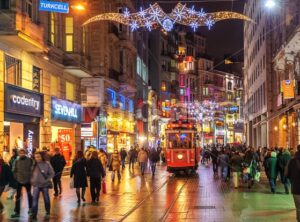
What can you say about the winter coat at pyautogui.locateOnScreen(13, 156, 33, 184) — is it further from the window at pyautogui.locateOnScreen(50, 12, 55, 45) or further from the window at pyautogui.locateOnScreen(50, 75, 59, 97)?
the window at pyautogui.locateOnScreen(50, 12, 55, 45)

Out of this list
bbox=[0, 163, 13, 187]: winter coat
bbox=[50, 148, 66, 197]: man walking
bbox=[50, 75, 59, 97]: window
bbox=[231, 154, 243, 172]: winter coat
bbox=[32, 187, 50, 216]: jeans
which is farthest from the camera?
bbox=[50, 75, 59, 97]: window

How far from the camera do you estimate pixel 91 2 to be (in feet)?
137

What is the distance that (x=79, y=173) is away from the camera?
18.0 metres

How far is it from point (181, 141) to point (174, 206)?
18429 millimetres

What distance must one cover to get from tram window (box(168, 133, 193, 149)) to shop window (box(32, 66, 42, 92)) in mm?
10526

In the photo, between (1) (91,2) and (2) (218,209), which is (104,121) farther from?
(2) (218,209)

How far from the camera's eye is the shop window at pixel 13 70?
24.2 metres

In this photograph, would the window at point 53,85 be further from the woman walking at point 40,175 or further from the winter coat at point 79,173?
the woman walking at point 40,175

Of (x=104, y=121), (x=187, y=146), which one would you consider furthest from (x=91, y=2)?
(x=187, y=146)

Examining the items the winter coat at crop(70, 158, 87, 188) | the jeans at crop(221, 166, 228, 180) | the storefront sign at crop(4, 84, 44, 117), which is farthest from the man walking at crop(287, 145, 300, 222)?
the jeans at crop(221, 166, 228, 180)

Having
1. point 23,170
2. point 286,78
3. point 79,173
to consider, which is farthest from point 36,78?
point 286,78

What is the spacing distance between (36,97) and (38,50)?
2531 mm

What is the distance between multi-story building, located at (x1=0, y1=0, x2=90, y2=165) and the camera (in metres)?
23.5

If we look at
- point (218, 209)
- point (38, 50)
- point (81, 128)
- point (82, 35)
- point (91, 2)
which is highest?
point (91, 2)
